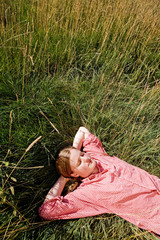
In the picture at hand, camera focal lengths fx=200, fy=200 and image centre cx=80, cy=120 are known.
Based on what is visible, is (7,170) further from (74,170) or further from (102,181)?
(102,181)

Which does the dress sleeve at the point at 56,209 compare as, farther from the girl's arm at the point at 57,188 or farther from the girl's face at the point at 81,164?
the girl's face at the point at 81,164

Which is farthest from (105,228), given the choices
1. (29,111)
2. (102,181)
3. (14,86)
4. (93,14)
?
(93,14)

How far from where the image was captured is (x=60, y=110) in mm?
2039

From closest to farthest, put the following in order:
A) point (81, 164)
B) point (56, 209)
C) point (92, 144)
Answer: point (56, 209), point (81, 164), point (92, 144)

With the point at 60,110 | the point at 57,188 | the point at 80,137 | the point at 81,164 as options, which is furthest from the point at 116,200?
the point at 60,110

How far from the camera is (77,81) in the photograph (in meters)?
2.22

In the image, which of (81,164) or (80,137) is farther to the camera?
(80,137)

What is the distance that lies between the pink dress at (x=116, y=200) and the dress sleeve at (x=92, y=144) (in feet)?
0.85

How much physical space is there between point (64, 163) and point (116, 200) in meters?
0.53

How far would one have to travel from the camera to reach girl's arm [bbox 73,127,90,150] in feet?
6.48

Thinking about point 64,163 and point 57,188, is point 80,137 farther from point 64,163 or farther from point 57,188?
point 57,188

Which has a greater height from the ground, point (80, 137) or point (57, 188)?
point (80, 137)

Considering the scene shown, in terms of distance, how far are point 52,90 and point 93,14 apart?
120cm

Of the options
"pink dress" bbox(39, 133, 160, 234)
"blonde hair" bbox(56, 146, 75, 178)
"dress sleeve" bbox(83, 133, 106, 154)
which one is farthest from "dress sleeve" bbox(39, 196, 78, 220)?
"dress sleeve" bbox(83, 133, 106, 154)
